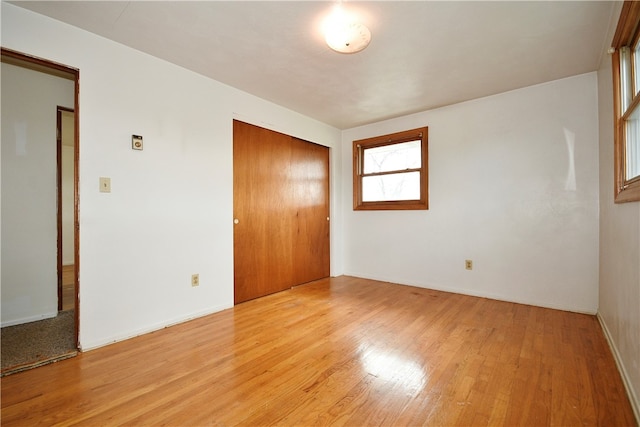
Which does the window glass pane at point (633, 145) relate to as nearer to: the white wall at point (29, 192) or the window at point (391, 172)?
the window at point (391, 172)

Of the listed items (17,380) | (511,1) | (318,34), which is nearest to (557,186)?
(511,1)

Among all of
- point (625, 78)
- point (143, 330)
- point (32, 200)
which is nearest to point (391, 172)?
point (625, 78)

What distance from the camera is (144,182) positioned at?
234cm

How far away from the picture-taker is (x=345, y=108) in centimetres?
356

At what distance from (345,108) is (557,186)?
2.44 meters

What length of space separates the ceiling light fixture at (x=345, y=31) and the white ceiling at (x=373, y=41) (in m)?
0.07

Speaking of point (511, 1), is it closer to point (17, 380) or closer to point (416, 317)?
point (416, 317)

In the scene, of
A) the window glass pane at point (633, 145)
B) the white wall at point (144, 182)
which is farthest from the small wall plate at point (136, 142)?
the window glass pane at point (633, 145)

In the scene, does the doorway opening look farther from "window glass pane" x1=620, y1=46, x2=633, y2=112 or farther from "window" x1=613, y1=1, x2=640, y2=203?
"window glass pane" x1=620, y1=46, x2=633, y2=112

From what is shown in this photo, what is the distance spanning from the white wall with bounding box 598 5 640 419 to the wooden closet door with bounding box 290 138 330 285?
10.00ft

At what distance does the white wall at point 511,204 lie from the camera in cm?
272

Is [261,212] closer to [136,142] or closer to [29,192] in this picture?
[136,142]

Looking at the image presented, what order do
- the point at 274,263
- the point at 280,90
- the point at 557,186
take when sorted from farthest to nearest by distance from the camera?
the point at 274,263 → the point at 280,90 → the point at 557,186

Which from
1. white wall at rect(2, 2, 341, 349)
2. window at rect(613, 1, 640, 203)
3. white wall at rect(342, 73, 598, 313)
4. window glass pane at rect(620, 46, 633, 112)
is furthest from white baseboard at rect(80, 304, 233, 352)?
window glass pane at rect(620, 46, 633, 112)
